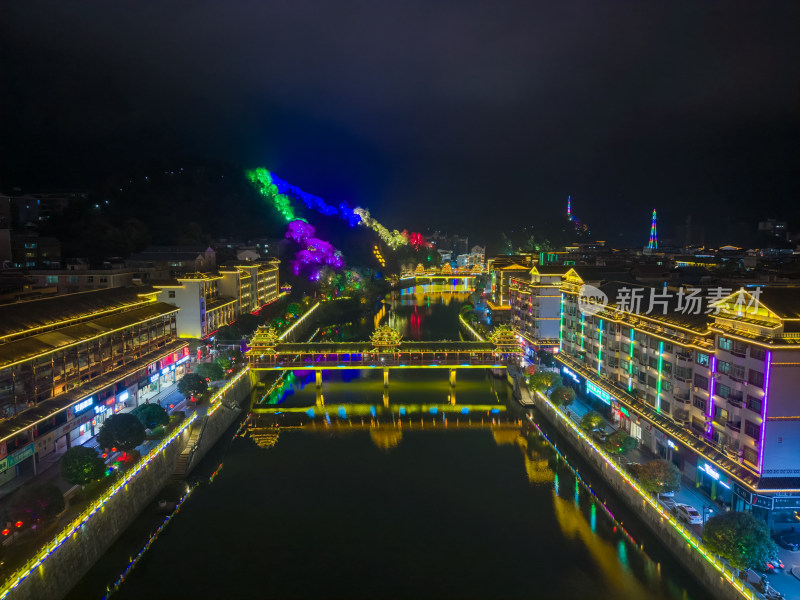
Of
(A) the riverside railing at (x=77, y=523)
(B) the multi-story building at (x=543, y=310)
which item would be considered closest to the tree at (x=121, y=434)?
(A) the riverside railing at (x=77, y=523)

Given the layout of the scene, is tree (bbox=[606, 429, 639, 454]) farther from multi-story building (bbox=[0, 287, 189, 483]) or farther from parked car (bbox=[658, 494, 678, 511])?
multi-story building (bbox=[0, 287, 189, 483])

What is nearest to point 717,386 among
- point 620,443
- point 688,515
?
point 620,443

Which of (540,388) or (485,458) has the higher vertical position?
(540,388)

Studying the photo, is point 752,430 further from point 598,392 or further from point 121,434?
point 121,434

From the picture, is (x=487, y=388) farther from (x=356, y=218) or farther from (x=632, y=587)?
(x=356, y=218)

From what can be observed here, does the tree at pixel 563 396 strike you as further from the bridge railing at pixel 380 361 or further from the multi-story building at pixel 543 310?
the multi-story building at pixel 543 310

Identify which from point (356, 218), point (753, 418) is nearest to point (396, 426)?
point (753, 418)

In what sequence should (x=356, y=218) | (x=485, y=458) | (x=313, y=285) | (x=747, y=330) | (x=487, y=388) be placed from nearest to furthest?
(x=747, y=330) → (x=485, y=458) → (x=487, y=388) → (x=313, y=285) → (x=356, y=218)
